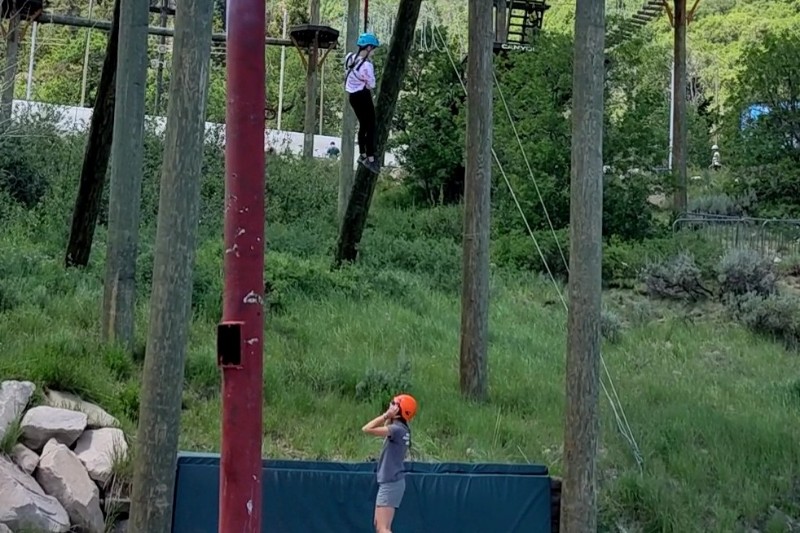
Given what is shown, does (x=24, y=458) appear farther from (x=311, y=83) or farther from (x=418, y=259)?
(x=311, y=83)

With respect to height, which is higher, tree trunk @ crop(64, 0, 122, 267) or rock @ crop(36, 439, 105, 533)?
tree trunk @ crop(64, 0, 122, 267)

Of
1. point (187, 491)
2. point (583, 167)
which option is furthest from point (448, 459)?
point (583, 167)

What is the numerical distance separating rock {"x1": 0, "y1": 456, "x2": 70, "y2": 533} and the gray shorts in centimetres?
224

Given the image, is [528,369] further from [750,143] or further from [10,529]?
[750,143]

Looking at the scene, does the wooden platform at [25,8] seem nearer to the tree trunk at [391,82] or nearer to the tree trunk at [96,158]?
the tree trunk at [96,158]

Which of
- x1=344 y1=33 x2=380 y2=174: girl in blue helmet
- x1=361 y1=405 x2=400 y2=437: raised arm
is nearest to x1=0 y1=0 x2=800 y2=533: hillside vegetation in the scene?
x1=361 y1=405 x2=400 y2=437: raised arm

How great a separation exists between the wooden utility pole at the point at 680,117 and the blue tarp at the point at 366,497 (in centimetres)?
1525

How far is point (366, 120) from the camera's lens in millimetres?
11352

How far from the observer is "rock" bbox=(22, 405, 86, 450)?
7059mm

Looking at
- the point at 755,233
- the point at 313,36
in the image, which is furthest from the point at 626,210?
the point at 313,36

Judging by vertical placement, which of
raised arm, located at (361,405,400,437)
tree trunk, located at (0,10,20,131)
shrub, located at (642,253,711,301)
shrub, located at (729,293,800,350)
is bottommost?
raised arm, located at (361,405,400,437)

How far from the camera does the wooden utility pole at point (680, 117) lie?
71.5 ft

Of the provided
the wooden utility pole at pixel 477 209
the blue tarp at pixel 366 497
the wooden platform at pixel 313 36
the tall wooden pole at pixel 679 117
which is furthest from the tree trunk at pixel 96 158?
the tall wooden pole at pixel 679 117

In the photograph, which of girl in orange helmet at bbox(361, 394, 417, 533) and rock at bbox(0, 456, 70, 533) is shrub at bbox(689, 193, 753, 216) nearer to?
girl in orange helmet at bbox(361, 394, 417, 533)
